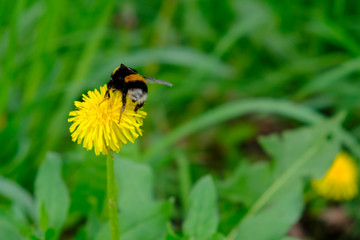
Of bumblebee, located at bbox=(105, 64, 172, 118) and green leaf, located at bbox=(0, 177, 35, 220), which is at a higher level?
green leaf, located at bbox=(0, 177, 35, 220)

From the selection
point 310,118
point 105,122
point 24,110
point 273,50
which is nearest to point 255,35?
point 273,50

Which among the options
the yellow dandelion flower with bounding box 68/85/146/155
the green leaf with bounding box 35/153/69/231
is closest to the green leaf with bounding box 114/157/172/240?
the green leaf with bounding box 35/153/69/231

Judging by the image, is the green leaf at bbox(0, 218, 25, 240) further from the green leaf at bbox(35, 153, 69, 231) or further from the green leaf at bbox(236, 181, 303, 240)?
the green leaf at bbox(236, 181, 303, 240)

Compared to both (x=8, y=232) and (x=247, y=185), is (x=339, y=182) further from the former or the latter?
(x=8, y=232)

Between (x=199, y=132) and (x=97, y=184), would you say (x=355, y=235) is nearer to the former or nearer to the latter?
(x=199, y=132)

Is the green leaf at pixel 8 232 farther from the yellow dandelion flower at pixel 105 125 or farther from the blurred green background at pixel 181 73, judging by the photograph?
the yellow dandelion flower at pixel 105 125

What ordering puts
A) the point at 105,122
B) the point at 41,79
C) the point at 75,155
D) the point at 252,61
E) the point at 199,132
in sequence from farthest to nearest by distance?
the point at 252,61, the point at 199,132, the point at 41,79, the point at 75,155, the point at 105,122
